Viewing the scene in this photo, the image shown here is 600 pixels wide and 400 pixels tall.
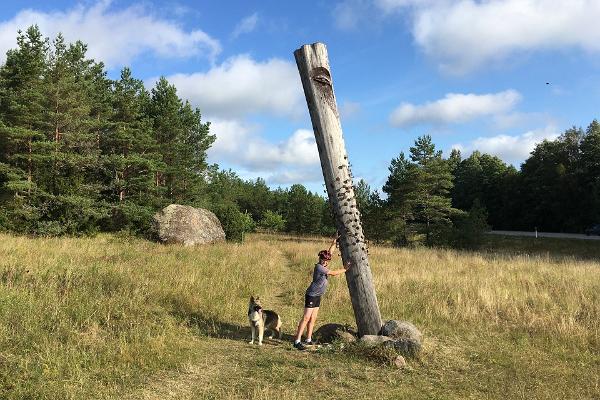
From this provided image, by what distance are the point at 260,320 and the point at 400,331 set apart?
7.14ft

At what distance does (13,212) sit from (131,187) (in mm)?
7459

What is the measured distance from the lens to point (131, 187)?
92.4ft

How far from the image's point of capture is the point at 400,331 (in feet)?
21.9

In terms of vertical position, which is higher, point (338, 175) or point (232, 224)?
point (338, 175)

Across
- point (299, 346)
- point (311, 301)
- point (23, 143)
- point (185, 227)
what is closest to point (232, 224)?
point (185, 227)

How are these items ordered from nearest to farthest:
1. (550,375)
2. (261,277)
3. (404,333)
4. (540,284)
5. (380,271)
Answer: (550,375), (404,333), (540,284), (261,277), (380,271)

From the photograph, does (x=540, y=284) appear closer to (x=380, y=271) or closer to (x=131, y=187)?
(x=380, y=271)

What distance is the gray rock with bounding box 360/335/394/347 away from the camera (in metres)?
6.39

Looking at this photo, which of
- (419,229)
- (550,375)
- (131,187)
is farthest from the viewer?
(419,229)

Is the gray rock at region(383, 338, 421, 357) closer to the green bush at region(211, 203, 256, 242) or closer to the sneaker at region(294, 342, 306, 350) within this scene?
the sneaker at region(294, 342, 306, 350)

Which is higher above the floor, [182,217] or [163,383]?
[182,217]

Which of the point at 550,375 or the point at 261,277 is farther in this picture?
the point at 261,277

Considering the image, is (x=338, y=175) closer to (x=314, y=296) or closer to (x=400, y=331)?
(x=314, y=296)

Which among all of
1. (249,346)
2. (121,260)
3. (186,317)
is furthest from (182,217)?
(249,346)
